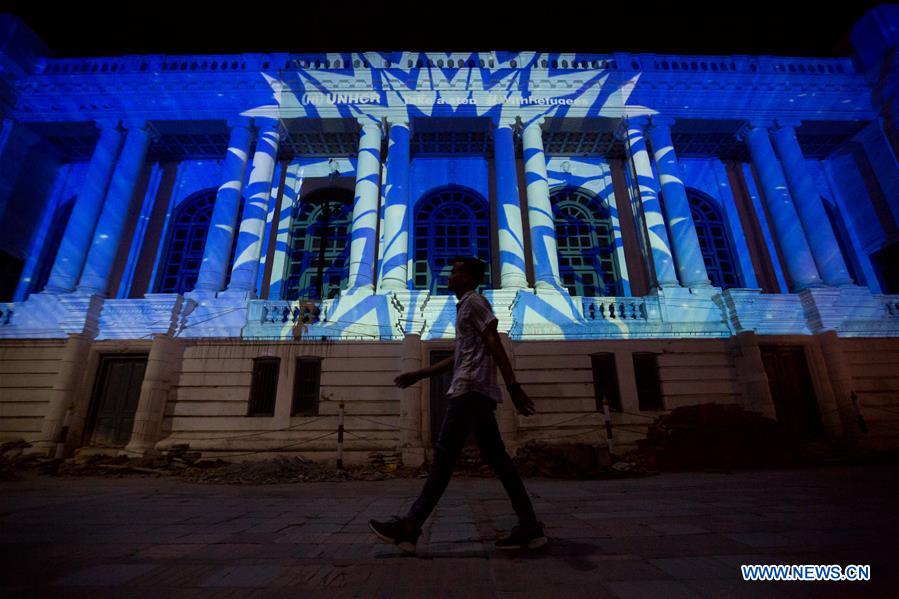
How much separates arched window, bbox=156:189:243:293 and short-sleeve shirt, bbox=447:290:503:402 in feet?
47.5

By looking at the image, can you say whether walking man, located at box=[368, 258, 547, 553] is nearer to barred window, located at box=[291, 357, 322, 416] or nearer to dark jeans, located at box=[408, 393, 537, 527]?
dark jeans, located at box=[408, 393, 537, 527]

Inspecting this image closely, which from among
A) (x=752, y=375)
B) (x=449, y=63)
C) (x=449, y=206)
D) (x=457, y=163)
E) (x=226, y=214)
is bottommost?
(x=752, y=375)

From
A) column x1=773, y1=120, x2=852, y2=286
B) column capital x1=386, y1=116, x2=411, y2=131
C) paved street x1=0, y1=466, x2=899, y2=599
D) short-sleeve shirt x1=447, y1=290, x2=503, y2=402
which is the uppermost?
column capital x1=386, y1=116, x2=411, y2=131

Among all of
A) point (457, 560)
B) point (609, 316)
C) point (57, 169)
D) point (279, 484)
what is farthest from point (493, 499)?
point (57, 169)

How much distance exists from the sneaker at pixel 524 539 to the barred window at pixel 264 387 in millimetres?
8816

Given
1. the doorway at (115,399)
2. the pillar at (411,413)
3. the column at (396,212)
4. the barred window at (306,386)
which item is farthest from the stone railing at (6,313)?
the pillar at (411,413)

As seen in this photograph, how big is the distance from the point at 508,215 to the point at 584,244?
433cm

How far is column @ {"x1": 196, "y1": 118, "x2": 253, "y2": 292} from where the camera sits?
11531 mm

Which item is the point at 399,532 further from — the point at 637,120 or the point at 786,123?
the point at 786,123

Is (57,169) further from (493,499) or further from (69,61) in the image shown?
(493,499)

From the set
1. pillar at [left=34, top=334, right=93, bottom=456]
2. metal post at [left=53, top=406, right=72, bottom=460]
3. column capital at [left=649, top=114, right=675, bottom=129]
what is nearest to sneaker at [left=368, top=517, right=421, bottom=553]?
metal post at [left=53, top=406, right=72, bottom=460]

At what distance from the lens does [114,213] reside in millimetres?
12328

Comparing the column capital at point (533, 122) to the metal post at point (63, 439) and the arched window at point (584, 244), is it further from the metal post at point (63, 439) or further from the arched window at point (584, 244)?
the metal post at point (63, 439)

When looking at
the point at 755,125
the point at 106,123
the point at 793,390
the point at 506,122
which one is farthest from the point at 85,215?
the point at 755,125
